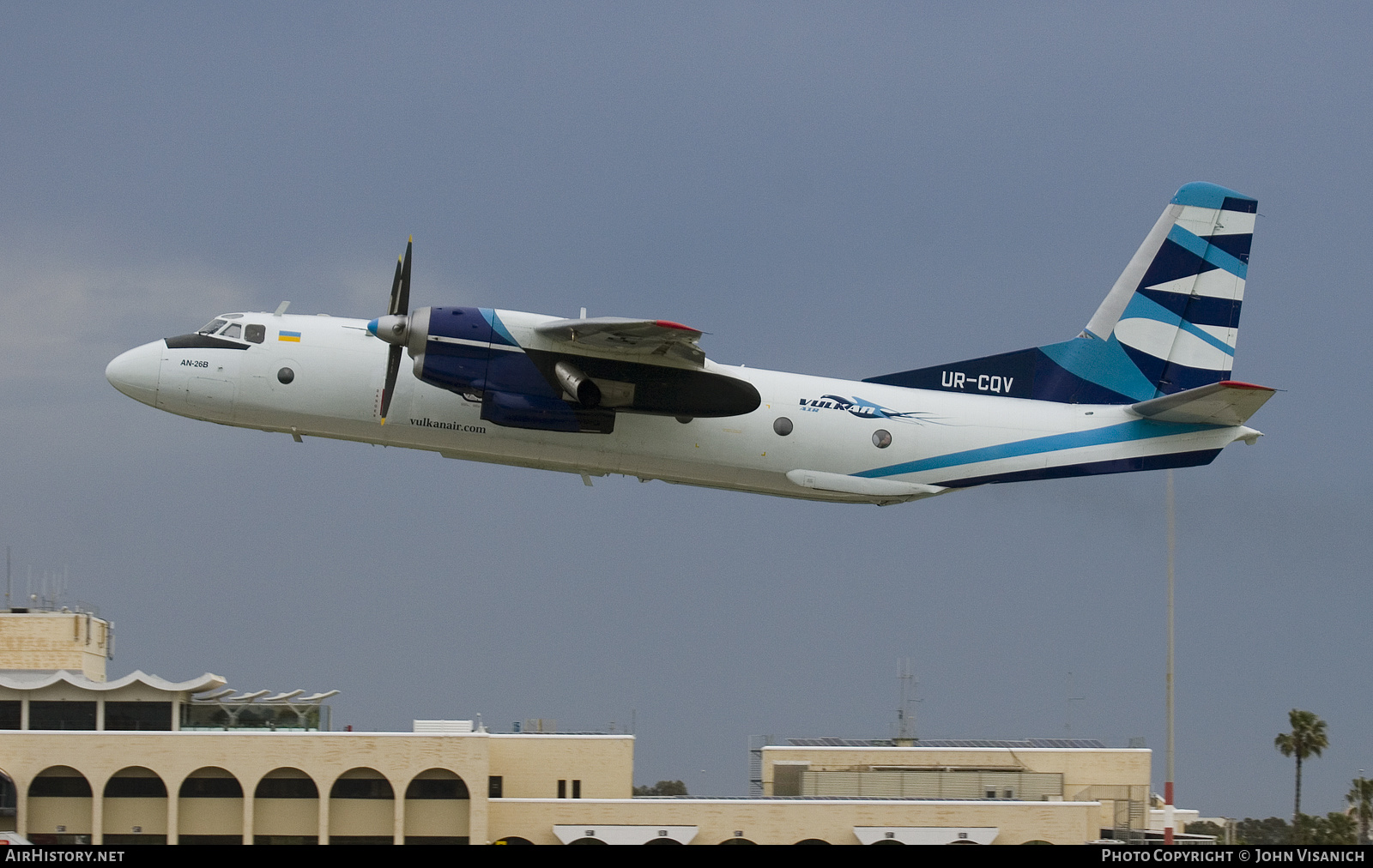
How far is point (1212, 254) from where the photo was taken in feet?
85.3

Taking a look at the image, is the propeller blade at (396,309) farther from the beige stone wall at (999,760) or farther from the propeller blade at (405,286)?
the beige stone wall at (999,760)

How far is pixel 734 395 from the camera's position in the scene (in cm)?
2267

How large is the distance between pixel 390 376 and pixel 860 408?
793 cm

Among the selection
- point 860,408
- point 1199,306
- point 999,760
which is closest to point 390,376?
point 860,408

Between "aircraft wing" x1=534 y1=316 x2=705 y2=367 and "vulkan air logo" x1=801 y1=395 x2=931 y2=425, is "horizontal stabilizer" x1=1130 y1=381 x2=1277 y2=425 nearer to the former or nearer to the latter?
"vulkan air logo" x1=801 y1=395 x2=931 y2=425

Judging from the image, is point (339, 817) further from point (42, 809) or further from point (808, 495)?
point (808, 495)

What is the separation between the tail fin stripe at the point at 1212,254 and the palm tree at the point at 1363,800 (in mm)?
37692

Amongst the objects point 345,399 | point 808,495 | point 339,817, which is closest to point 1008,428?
point 808,495

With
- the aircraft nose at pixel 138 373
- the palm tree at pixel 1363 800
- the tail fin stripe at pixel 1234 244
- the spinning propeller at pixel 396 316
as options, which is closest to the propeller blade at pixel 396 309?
the spinning propeller at pixel 396 316

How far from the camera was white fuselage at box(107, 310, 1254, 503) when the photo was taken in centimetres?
2298

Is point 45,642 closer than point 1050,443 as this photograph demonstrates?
No

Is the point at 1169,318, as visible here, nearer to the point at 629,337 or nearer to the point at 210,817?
the point at 629,337

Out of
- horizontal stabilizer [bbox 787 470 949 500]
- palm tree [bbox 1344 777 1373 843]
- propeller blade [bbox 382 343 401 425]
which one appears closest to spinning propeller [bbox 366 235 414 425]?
propeller blade [bbox 382 343 401 425]

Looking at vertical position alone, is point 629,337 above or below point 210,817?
above
